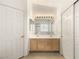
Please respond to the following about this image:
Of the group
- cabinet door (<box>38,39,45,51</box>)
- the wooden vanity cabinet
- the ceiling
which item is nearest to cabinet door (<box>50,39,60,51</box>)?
the wooden vanity cabinet

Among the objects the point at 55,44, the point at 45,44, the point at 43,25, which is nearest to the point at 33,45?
the point at 45,44

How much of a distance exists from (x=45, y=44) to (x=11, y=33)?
2.43 meters

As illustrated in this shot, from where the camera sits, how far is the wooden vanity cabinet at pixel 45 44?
6.50m

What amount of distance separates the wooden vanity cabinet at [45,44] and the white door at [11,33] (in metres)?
1.15

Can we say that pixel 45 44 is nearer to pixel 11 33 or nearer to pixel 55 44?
pixel 55 44

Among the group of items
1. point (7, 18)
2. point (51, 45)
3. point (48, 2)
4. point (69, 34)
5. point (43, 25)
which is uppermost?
point (48, 2)

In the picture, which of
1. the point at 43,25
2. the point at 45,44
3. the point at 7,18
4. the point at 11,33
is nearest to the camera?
the point at 7,18

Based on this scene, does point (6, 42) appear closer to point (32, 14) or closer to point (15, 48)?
point (15, 48)

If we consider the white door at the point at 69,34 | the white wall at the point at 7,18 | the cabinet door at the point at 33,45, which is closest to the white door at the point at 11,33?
the white wall at the point at 7,18

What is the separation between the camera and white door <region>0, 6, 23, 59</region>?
4145mm

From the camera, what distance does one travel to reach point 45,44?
6500 mm

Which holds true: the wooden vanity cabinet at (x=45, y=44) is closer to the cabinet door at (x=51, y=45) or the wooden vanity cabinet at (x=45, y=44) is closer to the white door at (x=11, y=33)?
the cabinet door at (x=51, y=45)

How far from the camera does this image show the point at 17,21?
5102 mm

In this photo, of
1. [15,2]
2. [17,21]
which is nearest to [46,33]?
[17,21]
